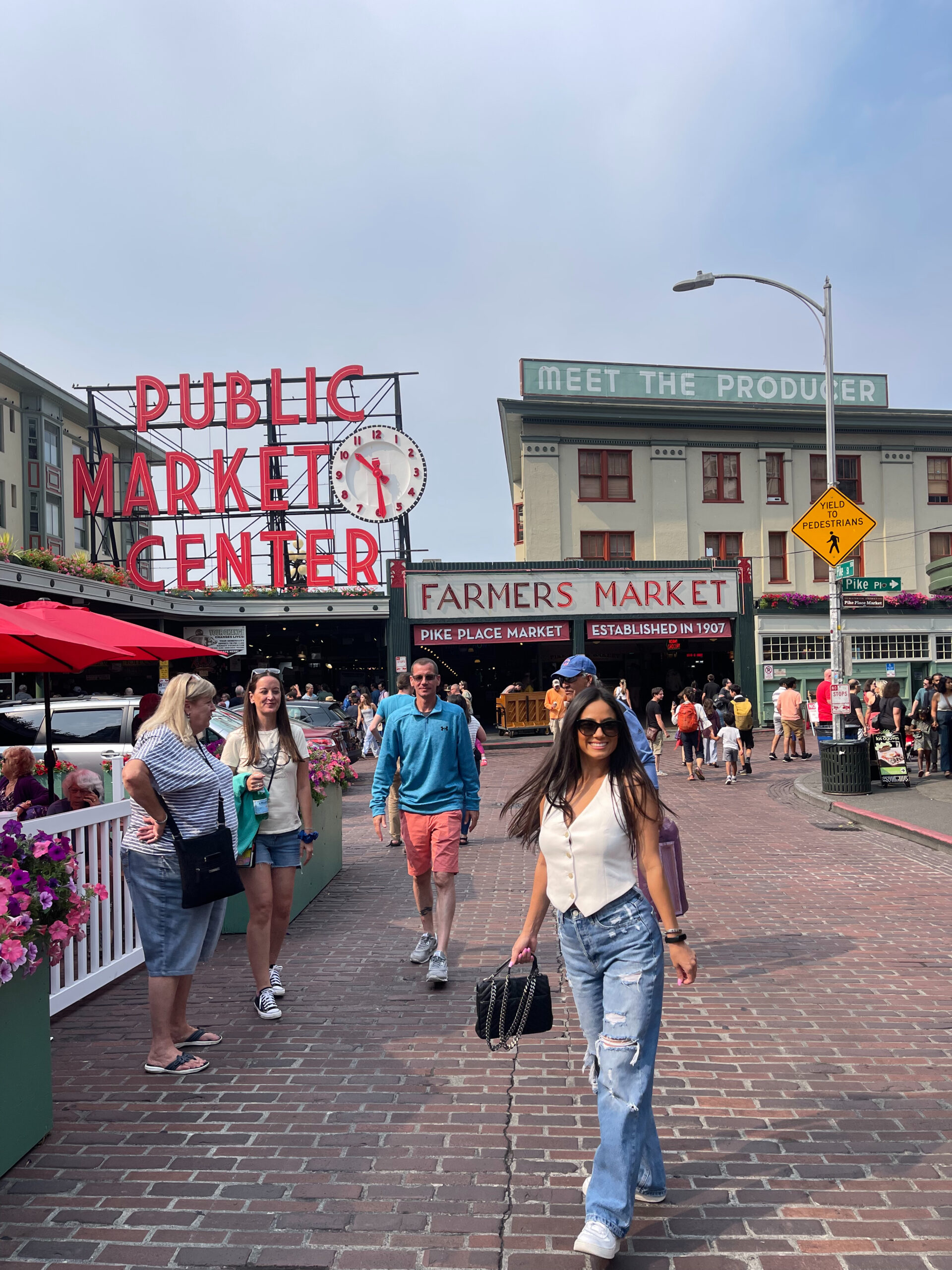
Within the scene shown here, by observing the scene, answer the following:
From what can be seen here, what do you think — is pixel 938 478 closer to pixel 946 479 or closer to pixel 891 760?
pixel 946 479

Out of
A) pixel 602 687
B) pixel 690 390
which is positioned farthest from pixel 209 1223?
pixel 690 390

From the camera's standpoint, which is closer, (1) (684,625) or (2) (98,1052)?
(2) (98,1052)

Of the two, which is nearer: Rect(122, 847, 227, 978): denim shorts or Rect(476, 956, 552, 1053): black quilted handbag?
Rect(476, 956, 552, 1053): black quilted handbag

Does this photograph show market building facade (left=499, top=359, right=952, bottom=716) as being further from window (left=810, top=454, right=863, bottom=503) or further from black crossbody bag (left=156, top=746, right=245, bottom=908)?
black crossbody bag (left=156, top=746, right=245, bottom=908)

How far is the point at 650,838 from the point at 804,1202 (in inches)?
54.1

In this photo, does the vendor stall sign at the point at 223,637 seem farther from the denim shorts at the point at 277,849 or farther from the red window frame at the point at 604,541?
the denim shorts at the point at 277,849

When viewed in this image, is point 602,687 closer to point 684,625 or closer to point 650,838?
point 650,838

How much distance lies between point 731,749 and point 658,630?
14283 mm

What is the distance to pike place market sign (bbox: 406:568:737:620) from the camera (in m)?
30.5

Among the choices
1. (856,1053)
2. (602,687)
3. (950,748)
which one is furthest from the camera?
(950,748)

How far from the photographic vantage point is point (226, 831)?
482cm

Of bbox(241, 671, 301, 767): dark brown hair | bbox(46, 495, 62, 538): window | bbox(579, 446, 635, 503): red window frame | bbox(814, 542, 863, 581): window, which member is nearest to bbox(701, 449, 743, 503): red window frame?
bbox(579, 446, 635, 503): red window frame

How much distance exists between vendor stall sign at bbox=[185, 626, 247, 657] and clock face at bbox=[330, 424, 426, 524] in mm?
5588

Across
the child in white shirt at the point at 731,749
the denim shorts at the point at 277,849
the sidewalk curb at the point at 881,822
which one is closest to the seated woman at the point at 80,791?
the denim shorts at the point at 277,849
